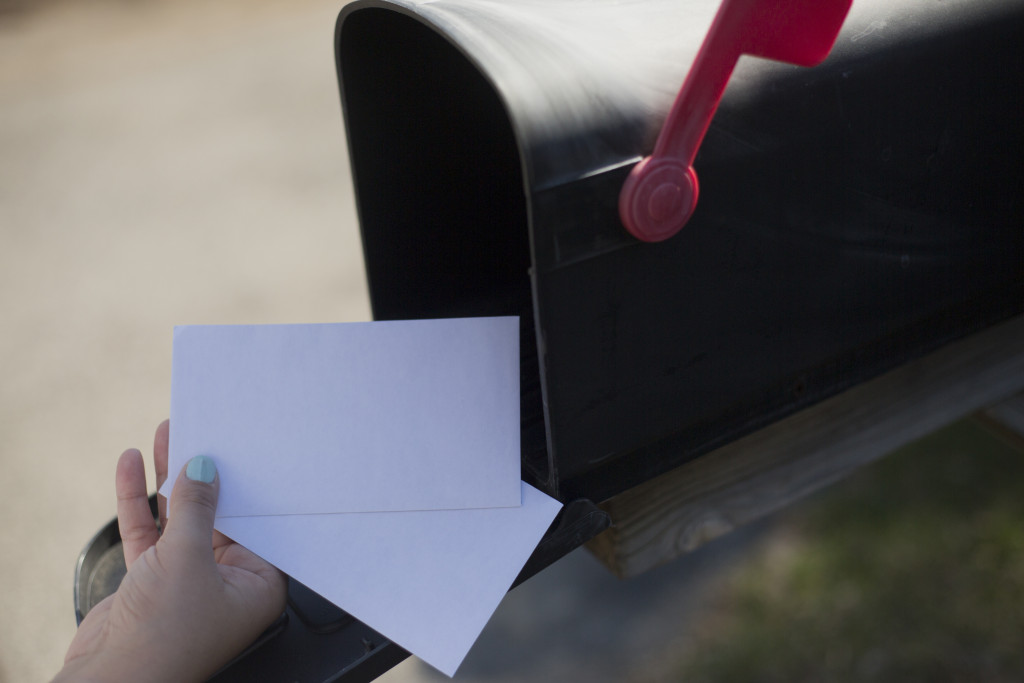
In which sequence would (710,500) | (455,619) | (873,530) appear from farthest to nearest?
1. (873,530)
2. (710,500)
3. (455,619)

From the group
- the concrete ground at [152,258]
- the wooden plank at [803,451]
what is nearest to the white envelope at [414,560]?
the wooden plank at [803,451]

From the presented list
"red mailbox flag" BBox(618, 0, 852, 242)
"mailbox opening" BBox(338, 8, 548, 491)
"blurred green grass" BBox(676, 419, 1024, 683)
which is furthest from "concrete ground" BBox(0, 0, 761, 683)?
"red mailbox flag" BBox(618, 0, 852, 242)

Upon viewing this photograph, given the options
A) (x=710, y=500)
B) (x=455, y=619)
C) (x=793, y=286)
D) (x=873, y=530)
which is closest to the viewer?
(x=455, y=619)

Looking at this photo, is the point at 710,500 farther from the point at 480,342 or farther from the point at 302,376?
the point at 302,376

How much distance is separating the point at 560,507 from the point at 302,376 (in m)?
0.25

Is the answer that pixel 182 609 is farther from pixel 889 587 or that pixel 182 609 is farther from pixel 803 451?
pixel 889 587

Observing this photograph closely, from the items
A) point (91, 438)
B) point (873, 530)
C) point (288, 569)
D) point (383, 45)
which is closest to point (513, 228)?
point (383, 45)

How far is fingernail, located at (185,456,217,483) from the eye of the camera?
2.26 ft

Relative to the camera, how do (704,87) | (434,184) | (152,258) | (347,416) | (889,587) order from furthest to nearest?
(152,258)
(889,587)
(434,184)
(347,416)
(704,87)

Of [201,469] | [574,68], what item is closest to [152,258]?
[201,469]

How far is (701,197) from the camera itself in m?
0.67

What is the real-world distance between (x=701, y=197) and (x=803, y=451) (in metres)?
0.48

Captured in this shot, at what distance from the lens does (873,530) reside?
1.77m

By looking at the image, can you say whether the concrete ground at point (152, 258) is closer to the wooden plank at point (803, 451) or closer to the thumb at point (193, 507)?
the wooden plank at point (803, 451)
